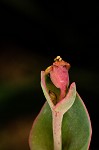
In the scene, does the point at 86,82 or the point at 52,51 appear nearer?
the point at 86,82

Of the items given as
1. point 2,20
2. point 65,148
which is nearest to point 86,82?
point 2,20

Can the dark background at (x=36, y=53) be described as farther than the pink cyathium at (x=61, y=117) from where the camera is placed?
Yes

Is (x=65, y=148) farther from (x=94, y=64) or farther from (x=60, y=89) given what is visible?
(x=94, y=64)

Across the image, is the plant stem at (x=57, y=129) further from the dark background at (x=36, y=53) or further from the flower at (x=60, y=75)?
the dark background at (x=36, y=53)

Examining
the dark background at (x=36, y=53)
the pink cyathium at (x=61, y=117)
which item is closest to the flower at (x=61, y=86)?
the pink cyathium at (x=61, y=117)

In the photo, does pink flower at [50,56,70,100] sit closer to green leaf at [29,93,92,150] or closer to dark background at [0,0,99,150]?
green leaf at [29,93,92,150]

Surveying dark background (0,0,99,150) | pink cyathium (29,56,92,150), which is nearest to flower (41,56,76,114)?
pink cyathium (29,56,92,150)
